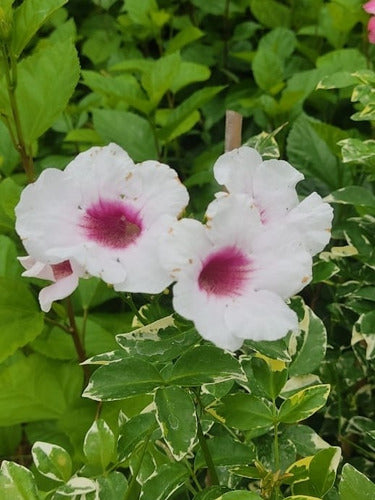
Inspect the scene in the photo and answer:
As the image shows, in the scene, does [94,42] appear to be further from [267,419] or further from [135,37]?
[267,419]

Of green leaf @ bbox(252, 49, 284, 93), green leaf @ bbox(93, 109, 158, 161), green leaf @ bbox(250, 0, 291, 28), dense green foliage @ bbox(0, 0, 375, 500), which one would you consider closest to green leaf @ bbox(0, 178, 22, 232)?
dense green foliage @ bbox(0, 0, 375, 500)

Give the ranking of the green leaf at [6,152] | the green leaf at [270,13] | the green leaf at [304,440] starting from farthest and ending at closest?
the green leaf at [270,13] → the green leaf at [6,152] → the green leaf at [304,440]

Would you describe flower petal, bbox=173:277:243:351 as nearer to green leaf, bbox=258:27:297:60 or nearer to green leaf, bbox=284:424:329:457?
green leaf, bbox=284:424:329:457

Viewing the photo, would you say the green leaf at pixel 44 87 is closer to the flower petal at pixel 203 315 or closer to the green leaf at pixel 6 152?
the green leaf at pixel 6 152

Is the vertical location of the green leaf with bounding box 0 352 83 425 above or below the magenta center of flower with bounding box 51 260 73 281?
below

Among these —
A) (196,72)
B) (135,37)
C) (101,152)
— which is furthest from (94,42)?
(101,152)

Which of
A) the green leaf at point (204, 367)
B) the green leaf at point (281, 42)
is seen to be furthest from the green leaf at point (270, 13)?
the green leaf at point (204, 367)
